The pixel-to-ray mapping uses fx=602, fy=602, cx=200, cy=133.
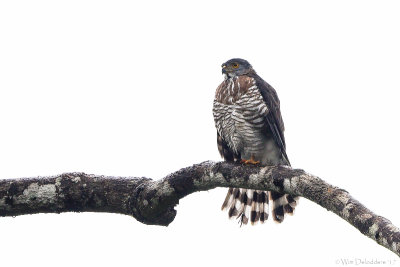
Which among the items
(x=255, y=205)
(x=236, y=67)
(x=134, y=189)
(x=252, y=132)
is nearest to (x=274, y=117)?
(x=252, y=132)

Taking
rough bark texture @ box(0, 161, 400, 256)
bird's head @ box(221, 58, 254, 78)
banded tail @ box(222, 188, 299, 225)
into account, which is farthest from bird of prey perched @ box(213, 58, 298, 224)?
rough bark texture @ box(0, 161, 400, 256)

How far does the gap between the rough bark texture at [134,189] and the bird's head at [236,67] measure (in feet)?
8.17

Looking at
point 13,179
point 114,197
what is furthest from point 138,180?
point 13,179

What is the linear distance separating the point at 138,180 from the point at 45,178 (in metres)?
0.63

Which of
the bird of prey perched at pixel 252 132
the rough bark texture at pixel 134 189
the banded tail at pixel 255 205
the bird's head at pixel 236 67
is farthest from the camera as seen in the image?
the bird's head at pixel 236 67

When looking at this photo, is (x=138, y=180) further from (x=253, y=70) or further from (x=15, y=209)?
(x=253, y=70)

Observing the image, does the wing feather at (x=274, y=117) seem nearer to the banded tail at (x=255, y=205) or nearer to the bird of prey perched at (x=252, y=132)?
the bird of prey perched at (x=252, y=132)

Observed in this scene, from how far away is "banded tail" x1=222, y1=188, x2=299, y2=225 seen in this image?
5586 millimetres

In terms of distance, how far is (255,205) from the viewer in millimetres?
5824

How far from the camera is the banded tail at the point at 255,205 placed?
559cm

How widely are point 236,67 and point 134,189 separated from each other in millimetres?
2875

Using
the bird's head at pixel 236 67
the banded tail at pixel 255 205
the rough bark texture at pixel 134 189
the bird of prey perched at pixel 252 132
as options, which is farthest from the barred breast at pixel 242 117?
the rough bark texture at pixel 134 189

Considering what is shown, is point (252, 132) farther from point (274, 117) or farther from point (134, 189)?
point (134, 189)

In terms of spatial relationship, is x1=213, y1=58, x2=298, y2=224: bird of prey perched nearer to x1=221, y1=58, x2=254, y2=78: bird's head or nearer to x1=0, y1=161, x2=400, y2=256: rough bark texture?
x1=221, y1=58, x2=254, y2=78: bird's head
